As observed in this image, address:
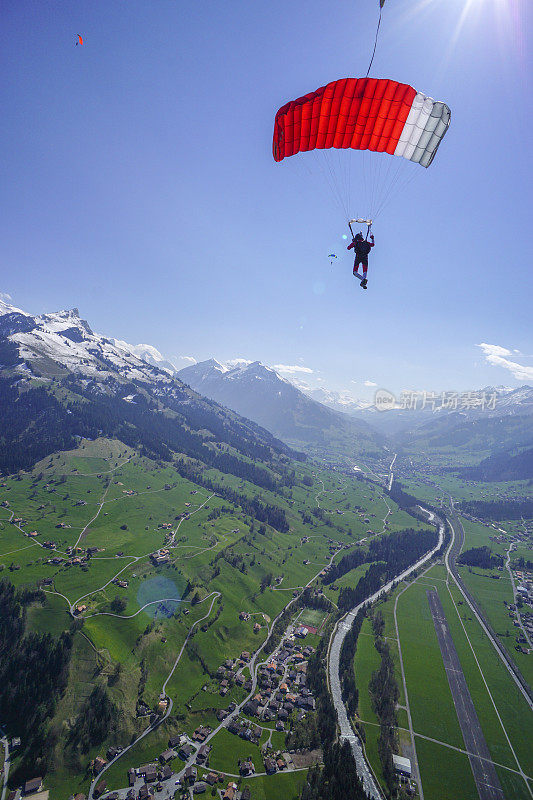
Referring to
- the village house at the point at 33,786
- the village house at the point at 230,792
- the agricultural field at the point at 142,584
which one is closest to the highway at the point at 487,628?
the agricultural field at the point at 142,584

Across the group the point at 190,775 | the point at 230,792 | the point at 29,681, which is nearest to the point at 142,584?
the point at 29,681

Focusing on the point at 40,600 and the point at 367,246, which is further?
the point at 40,600

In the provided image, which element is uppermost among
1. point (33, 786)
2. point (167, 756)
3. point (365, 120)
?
point (365, 120)

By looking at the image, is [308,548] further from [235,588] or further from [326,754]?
[326,754]

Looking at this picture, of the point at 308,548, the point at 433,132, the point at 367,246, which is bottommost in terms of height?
the point at 308,548

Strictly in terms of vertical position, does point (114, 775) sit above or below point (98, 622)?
below

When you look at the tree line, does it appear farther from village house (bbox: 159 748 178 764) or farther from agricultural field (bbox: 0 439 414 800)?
village house (bbox: 159 748 178 764)

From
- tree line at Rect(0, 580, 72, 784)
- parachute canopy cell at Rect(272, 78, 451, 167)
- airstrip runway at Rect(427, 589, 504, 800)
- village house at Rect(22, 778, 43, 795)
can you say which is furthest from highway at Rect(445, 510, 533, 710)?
parachute canopy cell at Rect(272, 78, 451, 167)

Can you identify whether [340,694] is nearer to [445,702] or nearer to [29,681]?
[445,702]

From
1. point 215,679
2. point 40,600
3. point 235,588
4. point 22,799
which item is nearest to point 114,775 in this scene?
point 22,799
